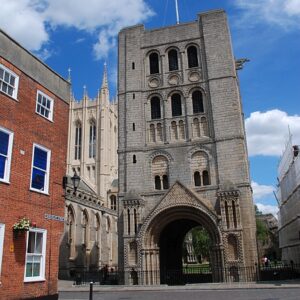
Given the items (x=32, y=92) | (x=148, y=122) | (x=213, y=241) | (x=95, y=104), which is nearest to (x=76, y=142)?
(x=95, y=104)

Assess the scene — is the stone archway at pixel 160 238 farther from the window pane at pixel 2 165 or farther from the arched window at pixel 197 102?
the window pane at pixel 2 165

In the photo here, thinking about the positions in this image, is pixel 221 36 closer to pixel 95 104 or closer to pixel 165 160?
pixel 165 160

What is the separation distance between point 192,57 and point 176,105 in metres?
4.96

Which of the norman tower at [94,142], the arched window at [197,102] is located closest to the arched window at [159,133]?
the arched window at [197,102]

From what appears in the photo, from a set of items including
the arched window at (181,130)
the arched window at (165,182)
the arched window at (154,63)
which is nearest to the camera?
the arched window at (165,182)

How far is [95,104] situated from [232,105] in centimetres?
5684

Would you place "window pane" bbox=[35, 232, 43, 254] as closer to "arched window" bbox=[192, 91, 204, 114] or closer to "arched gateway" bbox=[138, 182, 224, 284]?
"arched gateway" bbox=[138, 182, 224, 284]

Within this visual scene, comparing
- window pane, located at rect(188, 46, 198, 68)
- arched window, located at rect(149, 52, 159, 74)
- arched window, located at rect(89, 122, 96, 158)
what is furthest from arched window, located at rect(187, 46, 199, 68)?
arched window, located at rect(89, 122, 96, 158)

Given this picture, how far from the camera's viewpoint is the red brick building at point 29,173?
43.2ft

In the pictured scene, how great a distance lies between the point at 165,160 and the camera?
31.7m

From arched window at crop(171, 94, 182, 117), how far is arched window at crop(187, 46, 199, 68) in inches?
128

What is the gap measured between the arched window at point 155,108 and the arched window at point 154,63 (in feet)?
9.44

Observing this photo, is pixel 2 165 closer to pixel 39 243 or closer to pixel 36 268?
pixel 39 243

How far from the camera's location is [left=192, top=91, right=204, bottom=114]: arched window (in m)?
32.7
